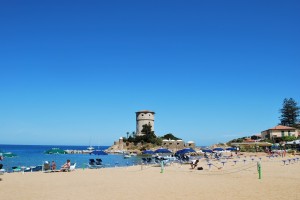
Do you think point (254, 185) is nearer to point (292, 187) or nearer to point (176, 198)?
point (292, 187)

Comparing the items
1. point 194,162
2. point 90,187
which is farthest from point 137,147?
point 90,187

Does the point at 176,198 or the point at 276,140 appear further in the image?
the point at 276,140

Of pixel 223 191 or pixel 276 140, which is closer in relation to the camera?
Answer: pixel 223 191

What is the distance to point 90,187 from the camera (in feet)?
47.3

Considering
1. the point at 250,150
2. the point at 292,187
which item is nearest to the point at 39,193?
the point at 292,187

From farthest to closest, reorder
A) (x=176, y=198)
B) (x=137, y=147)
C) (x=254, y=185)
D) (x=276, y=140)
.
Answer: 1. (x=137, y=147)
2. (x=276, y=140)
3. (x=254, y=185)
4. (x=176, y=198)

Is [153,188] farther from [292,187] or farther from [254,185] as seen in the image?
[292,187]

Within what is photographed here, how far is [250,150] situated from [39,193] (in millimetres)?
50211

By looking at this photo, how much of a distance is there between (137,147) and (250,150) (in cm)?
3685

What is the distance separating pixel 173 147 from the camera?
86062mm

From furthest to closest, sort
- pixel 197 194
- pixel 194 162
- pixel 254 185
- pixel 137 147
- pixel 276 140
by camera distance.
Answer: pixel 137 147 < pixel 276 140 < pixel 194 162 < pixel 254 185 < pixel 197 194

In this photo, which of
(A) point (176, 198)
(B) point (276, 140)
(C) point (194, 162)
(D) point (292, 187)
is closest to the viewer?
(A) point (176, 198)

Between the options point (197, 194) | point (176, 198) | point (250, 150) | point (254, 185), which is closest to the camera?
point (176, 198)

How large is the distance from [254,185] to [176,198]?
16.9ft
